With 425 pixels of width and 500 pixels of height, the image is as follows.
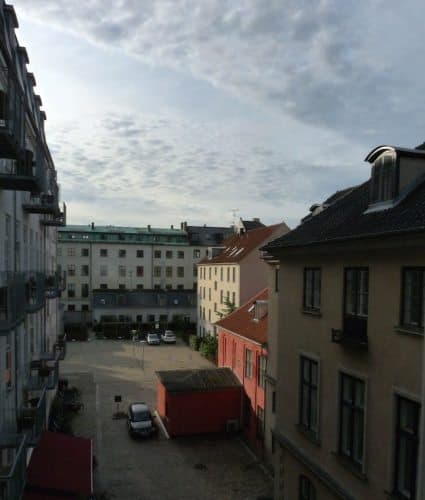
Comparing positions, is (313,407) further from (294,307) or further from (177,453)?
(177,453)

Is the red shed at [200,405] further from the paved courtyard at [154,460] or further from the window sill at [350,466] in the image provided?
the window sill at [350,466]

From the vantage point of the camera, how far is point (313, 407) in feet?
40.3

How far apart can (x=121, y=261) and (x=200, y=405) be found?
43550 millimetres

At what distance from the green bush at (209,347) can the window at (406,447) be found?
111 ft

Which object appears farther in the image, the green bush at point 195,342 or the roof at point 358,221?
the green bush at point 195,342

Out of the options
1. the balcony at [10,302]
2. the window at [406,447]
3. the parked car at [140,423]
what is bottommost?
the parked car at [140,423]

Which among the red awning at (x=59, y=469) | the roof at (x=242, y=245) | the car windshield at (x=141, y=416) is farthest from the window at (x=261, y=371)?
the roof at (x=242, y=245)

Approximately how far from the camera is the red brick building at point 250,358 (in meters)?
23.5

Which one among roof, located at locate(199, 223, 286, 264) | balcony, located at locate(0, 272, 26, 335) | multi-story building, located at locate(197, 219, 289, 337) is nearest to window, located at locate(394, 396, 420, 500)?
balcony, located at locate(0, 272, 26, 335)

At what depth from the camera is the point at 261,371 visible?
77.4 ft

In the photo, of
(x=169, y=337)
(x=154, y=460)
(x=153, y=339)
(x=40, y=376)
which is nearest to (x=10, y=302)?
(x=40, y=376)

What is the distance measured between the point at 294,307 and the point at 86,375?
2884cm

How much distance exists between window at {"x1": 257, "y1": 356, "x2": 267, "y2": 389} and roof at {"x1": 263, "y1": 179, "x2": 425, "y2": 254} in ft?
34.7

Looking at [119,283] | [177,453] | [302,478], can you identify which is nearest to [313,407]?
[302,478]
